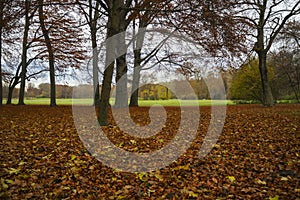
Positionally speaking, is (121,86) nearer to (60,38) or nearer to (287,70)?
(60,38)

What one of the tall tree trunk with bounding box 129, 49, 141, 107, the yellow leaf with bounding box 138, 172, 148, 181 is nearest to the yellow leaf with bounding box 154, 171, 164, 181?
the yellow leaf with bounding box 138, 172, 148, 181

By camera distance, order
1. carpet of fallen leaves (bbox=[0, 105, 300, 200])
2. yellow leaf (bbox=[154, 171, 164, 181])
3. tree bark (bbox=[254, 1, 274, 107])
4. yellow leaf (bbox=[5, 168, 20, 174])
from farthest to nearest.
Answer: tree bark (bbox=[254, 1, 274, 107]) → yellow leaf (bbox=[154, 171, 164, 181]) → yellow leaf (bbox=[5, 168, 20, 174]) → carpet of fallen leaves (bbox=[0, 105, 300, 200])

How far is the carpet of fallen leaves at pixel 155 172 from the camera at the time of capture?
155 inches

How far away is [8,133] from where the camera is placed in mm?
7648

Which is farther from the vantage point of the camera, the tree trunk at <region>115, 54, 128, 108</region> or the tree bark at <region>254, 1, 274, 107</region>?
the tree bark at <region>254, 1, 274, 107</region>

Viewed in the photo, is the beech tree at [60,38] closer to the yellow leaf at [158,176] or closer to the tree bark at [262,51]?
the tree bark at [262,51]

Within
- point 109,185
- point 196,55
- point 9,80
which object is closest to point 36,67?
point 9,80

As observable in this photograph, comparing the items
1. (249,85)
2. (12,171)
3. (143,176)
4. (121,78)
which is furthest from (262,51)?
(12,171)

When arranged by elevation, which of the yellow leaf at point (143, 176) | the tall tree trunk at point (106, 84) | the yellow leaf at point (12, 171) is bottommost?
the yellow leaf at point (143, 176)

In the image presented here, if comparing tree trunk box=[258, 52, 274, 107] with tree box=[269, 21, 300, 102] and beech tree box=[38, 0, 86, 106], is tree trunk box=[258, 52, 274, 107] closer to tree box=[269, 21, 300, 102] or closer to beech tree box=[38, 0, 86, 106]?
tree box=[269, 21, 300, 102]

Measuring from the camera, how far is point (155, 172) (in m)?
4.87

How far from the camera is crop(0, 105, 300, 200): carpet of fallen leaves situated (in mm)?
3949

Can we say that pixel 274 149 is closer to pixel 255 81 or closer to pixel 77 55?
pixel 77 55

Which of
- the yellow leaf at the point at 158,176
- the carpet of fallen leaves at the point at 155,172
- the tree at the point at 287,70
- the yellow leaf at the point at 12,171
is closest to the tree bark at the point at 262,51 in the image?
the tree at the point at 287,70
